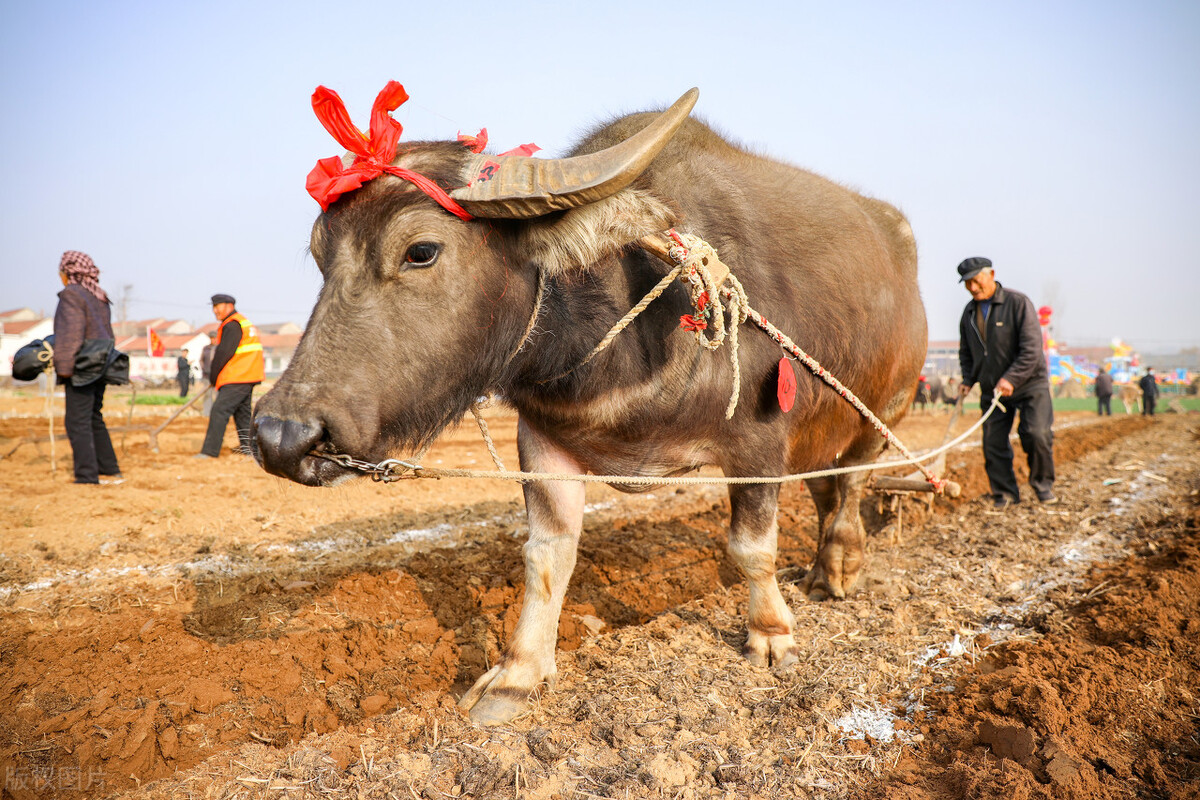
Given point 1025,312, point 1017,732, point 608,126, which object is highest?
point 608,126

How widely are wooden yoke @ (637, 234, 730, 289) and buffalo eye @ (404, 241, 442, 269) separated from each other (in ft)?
2.27

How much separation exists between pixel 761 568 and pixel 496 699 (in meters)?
1.24

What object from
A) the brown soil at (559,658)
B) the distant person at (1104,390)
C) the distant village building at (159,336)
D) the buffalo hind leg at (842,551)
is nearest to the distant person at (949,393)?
the distant person at (1104,390)

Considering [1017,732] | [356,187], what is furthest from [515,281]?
[1017,732]

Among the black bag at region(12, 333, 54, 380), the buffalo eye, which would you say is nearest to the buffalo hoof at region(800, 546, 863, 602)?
the buffalo eye

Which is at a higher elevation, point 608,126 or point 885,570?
point 608,126

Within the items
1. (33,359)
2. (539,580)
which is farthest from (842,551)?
(33,359)

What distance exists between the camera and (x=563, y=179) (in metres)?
2.25

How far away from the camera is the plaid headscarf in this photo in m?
6.93

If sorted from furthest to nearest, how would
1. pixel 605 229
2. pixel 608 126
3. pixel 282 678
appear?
pixel 608 126 < pixel 282 678 < pixel 605 229

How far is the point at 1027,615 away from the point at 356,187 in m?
3.75

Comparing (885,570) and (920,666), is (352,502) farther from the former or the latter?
(920,666)

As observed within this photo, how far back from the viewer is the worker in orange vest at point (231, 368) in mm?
8477

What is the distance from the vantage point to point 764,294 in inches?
120
